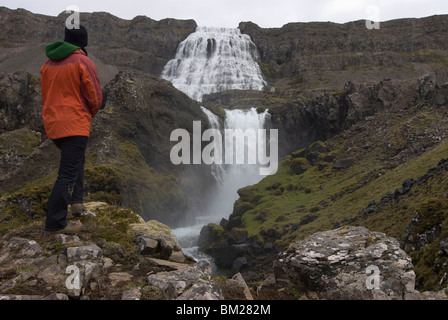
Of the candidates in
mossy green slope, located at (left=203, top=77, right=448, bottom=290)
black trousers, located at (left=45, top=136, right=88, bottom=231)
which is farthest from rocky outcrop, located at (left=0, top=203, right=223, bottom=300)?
mossy green slope, located at (left=203, top=77, right=448, bottom=290)

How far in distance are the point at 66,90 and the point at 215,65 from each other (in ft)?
309

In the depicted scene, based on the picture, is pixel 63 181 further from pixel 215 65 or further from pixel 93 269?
pixel 215 65

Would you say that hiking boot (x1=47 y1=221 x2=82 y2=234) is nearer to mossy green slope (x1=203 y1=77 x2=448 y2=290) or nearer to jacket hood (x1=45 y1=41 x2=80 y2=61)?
jacket hood (x1=45 y1=41 x2=80 y2=61)

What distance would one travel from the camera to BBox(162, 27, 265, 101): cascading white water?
9456 centimetres

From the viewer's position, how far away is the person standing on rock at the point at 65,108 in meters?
6.57

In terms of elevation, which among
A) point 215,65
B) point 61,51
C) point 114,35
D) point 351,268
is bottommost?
point 351,268

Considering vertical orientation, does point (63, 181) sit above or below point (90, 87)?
below

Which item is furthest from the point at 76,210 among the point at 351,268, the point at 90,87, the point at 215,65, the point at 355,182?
the point at 215,65

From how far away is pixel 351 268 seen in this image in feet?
19.4

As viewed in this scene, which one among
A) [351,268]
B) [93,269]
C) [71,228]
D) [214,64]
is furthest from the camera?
[214,64]

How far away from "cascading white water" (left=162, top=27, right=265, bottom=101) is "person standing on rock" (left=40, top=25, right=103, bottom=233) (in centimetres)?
8204

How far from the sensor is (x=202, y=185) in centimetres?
4281
